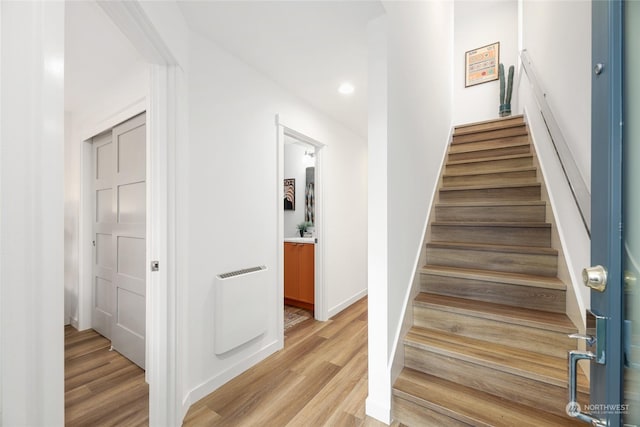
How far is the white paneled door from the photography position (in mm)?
2119

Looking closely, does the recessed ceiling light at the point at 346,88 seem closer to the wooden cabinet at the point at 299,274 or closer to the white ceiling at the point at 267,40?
the white ceiling at the point at 267,40

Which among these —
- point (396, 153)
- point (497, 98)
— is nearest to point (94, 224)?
point (396, 153)

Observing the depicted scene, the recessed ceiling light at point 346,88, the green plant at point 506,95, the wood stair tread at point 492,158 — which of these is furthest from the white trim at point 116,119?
the green plant at point 506,95

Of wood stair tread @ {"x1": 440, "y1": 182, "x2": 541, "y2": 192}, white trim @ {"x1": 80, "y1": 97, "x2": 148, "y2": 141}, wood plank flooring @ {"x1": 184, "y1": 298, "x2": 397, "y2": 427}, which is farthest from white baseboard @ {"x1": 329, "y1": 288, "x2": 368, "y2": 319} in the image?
white trim @ {"x1": 80, "y1": 97, "x2": 148, "y2": 141}

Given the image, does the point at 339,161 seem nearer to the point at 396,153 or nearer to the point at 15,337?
the point at 396,153

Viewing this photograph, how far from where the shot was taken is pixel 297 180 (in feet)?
14.8

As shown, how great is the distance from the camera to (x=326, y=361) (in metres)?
2.19

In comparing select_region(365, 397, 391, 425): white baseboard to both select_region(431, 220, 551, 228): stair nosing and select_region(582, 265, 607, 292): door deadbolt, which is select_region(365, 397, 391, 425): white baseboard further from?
select_region(431, 220, 551, 228): stair nosing

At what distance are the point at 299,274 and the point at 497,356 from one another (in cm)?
232

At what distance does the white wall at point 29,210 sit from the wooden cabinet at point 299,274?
271 centimetres

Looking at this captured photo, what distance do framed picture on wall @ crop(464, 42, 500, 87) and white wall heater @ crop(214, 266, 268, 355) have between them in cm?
426

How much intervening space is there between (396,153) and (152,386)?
1869mm

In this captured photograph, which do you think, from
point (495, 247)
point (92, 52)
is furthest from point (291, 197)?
point (495, 247)

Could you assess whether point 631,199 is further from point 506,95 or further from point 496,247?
point 506,95
